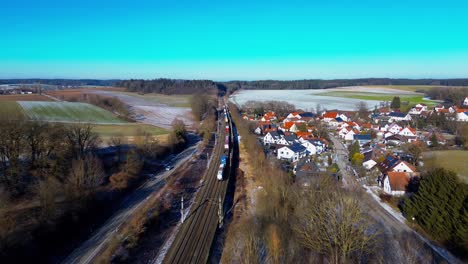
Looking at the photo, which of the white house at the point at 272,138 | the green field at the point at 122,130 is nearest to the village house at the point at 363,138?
the white house at the point at 272,138

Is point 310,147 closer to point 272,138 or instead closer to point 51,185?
point 272,138

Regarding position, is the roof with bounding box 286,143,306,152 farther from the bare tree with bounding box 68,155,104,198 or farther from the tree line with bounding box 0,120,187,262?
the bare tree with bounding box 68,155,104,198

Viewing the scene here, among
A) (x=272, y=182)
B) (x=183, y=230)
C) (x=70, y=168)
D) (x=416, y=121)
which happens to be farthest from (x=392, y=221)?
(x=416, y=121)

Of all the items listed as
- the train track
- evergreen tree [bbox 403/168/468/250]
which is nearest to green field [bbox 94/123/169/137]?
the train track

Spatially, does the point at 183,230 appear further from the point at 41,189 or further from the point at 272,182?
the point at 41,189

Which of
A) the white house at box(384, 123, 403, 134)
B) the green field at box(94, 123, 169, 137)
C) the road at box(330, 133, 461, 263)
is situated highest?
the green field at box(94, 123, 169, 137)

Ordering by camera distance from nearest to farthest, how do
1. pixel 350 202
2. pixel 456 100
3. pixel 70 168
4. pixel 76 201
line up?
1. pixel 350 202
2. pixel 76 201
3. pixel 70 168
4. pixel 456 100
